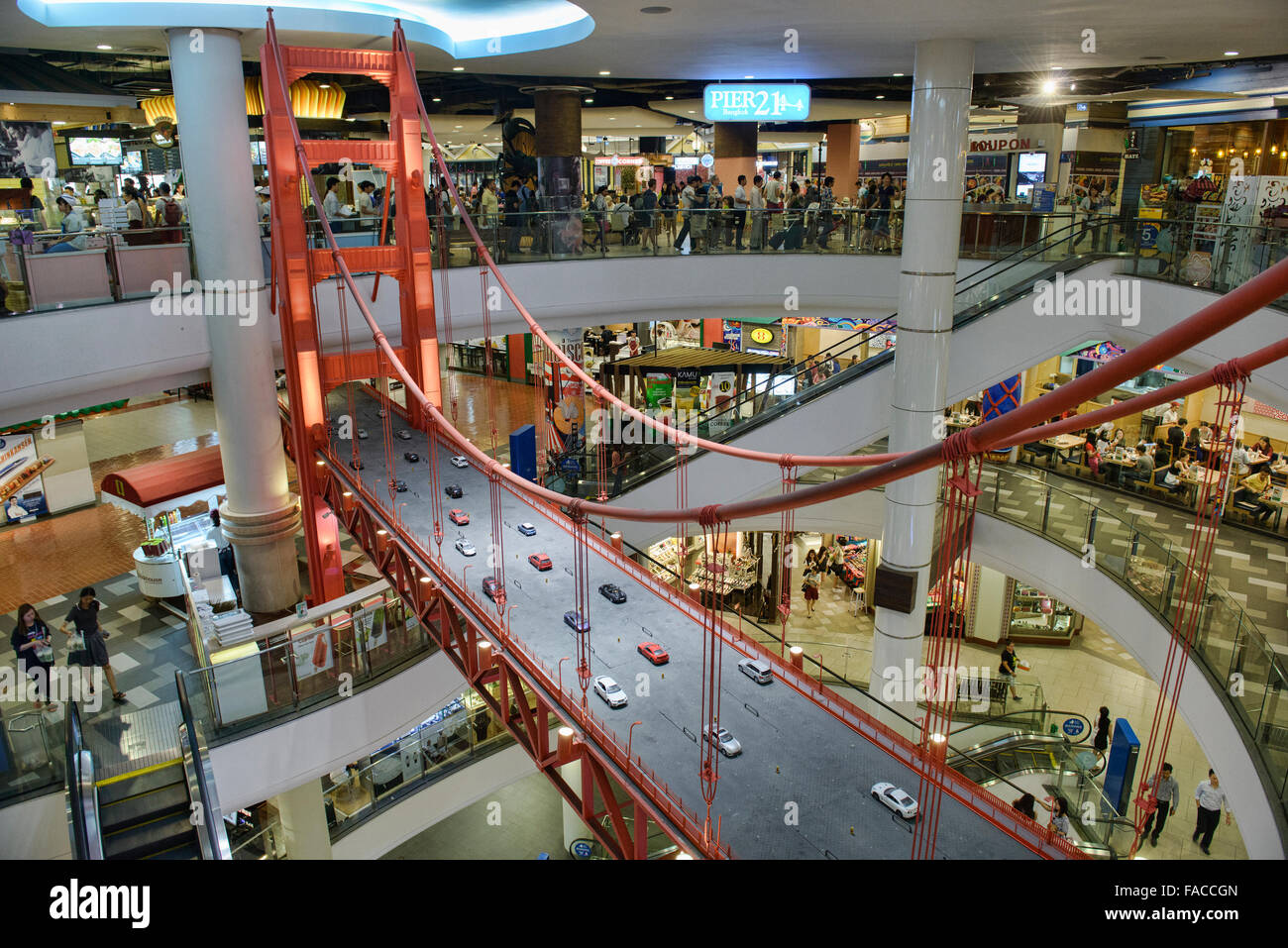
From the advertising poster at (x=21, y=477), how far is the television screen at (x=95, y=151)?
6.54m

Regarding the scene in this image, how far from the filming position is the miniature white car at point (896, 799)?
530 cm

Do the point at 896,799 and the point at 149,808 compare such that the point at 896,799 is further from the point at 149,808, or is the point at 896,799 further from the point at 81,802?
the point at 81,802

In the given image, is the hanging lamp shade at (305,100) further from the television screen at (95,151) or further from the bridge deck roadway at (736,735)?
the bridge deck roadway at (736,735)

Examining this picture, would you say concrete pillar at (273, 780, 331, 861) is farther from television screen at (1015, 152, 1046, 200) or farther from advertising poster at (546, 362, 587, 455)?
television screen at (1015, 152, 1046, 200)

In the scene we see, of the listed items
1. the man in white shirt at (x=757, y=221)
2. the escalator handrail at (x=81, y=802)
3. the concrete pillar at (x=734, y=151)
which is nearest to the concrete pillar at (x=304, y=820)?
the escalator handrail at (x=81, y=802)

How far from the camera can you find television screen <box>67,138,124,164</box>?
19145 millimetres

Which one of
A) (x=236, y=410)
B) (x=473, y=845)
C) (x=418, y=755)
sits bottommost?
(x=473, y=845)

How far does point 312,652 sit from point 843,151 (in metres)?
22.9

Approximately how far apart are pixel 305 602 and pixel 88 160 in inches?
500

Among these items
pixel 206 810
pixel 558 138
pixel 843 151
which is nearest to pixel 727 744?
pixel 206 810

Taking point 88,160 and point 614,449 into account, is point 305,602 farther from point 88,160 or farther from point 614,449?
point 88,160

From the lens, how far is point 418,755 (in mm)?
14094
